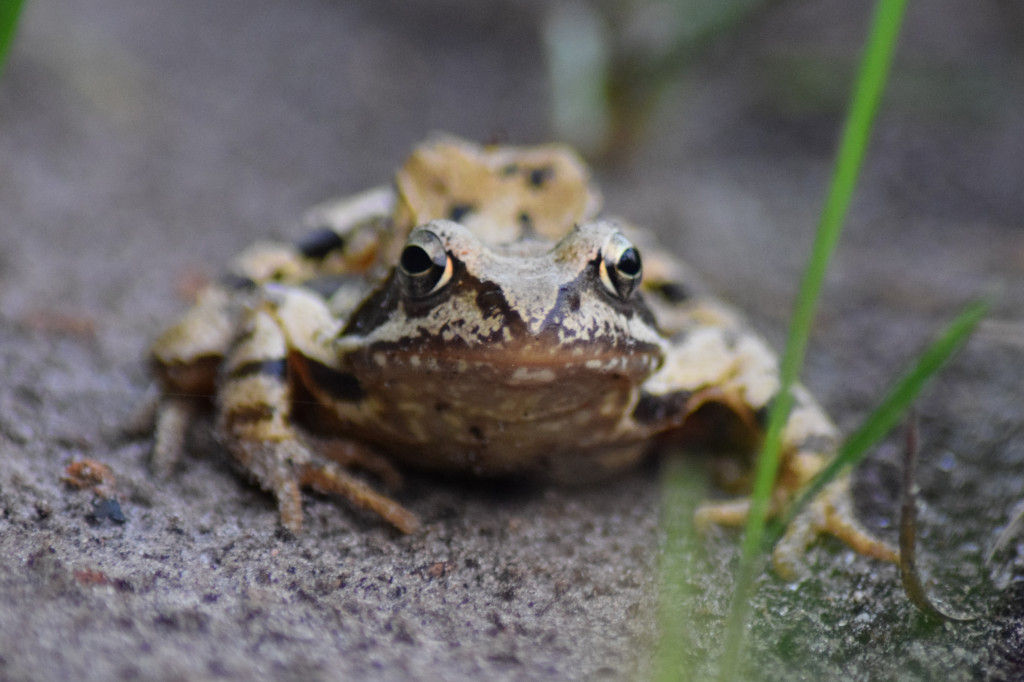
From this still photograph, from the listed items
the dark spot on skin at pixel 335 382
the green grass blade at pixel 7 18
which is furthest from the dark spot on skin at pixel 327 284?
the green grass blade at pixel 7 18

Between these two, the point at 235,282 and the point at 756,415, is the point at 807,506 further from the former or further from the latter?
the point at 235,282

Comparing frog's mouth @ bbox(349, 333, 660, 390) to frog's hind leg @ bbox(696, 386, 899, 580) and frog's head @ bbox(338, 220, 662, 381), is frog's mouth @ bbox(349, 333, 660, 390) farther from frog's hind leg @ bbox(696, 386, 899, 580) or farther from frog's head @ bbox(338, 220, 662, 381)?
frog's hind leg @ bbox(696, 386, 899, 580)

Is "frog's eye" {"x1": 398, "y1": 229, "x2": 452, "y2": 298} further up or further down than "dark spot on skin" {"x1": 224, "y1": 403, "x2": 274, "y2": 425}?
further up

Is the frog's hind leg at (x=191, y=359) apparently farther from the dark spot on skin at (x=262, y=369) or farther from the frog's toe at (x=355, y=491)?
the frog's toe at (x=355, y=491)

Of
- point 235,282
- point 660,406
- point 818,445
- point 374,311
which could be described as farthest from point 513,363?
point 235,282

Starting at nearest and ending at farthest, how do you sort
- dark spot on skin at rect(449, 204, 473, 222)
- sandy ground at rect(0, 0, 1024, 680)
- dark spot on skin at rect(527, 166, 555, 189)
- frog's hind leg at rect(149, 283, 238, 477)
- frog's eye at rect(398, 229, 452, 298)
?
1. sandy ground at rect(0, 0, 1024, 680)
2. frog's eye at rect(398, 229, 452, 298)
3. frog's hind leg at rect(149, 283, 238, 477)
4. dark spot on skin at rect(449, 204, 473, 222)
5. dark spot on skin at rect(527, 166, 555, 189)

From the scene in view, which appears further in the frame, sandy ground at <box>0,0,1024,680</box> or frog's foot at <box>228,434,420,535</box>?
frog's foot at <box>228,434,420,535</box>

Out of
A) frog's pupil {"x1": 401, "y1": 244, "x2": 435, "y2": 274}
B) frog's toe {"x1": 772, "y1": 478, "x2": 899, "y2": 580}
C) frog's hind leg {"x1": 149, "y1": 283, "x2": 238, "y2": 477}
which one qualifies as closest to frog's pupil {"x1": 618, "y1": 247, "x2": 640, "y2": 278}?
frog's pupil {"x1": 401, "y1": 244, "x2": 435, "y2": 274}
